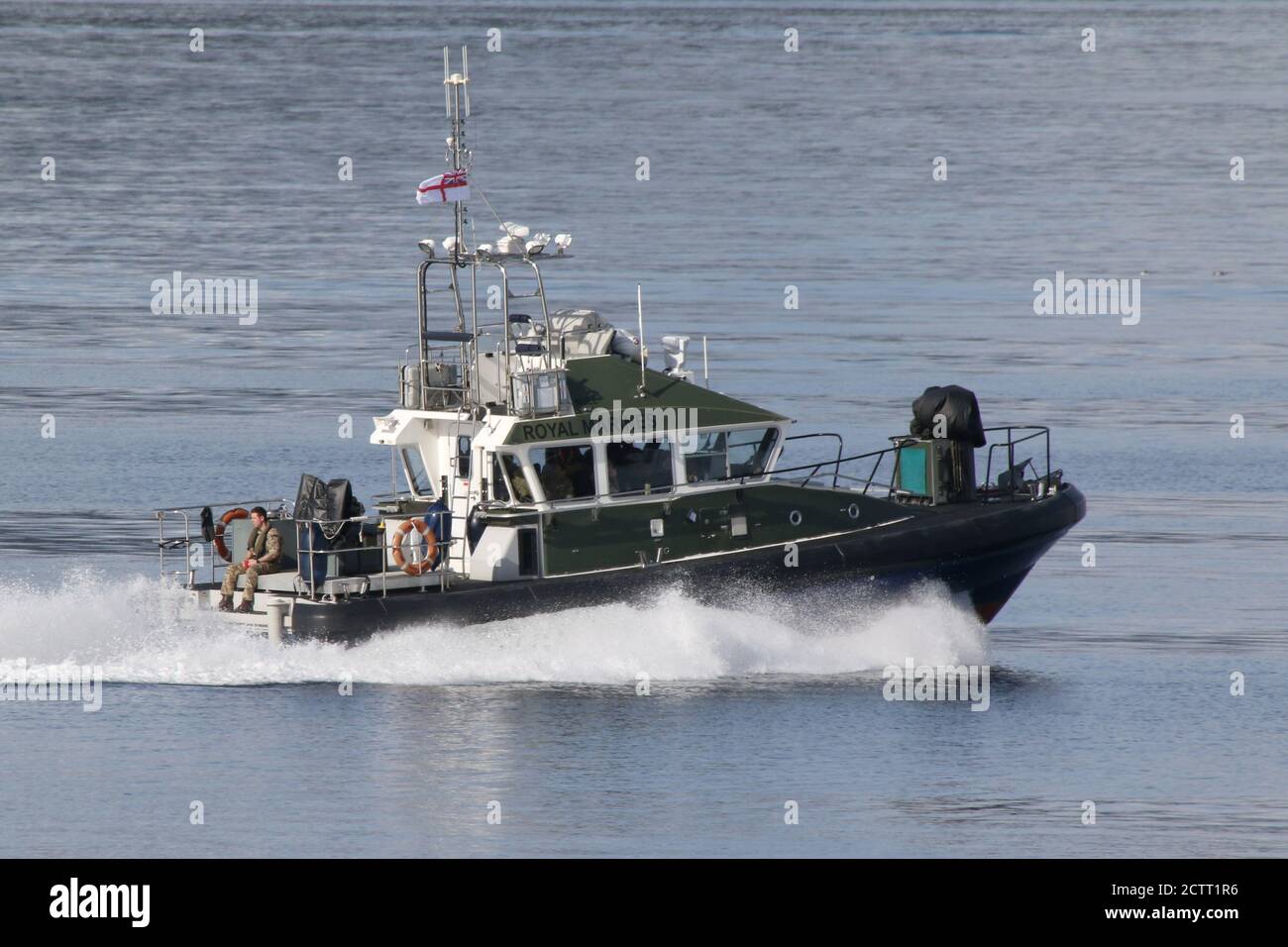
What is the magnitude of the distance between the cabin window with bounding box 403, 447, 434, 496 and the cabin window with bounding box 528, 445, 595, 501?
1.65 meters

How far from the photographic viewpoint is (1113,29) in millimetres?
132125

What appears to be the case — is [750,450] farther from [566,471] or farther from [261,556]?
[261,556]

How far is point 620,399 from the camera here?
2306cm

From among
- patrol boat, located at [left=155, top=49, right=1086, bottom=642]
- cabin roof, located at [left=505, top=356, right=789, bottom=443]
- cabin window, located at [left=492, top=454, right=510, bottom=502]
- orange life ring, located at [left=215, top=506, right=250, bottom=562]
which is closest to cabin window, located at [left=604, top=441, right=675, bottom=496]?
patrol boat, located at [left=155, top=49, right=1086, bottom=642]

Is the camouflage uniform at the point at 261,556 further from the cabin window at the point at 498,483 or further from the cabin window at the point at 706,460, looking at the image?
the cabin window at the point at 706,460

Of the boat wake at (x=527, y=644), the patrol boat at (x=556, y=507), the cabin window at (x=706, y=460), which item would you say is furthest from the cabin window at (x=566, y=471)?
the boat wake at (x=527, y=644)

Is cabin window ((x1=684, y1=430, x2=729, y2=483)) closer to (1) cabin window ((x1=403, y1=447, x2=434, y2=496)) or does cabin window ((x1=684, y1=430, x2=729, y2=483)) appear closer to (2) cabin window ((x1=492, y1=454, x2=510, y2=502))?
(2) cabin window ((x1=492, y1=454, x2=510, y2=502))

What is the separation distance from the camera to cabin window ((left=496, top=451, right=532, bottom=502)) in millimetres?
22844

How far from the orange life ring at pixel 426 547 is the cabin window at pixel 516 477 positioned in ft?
3.28

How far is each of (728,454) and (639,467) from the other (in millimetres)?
1032

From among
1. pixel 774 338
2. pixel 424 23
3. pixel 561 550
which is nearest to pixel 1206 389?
pixel 774 338

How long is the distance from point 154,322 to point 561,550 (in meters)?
27.2

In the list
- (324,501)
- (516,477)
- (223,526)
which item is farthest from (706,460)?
(223,526)

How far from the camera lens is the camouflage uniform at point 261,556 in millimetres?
22891
